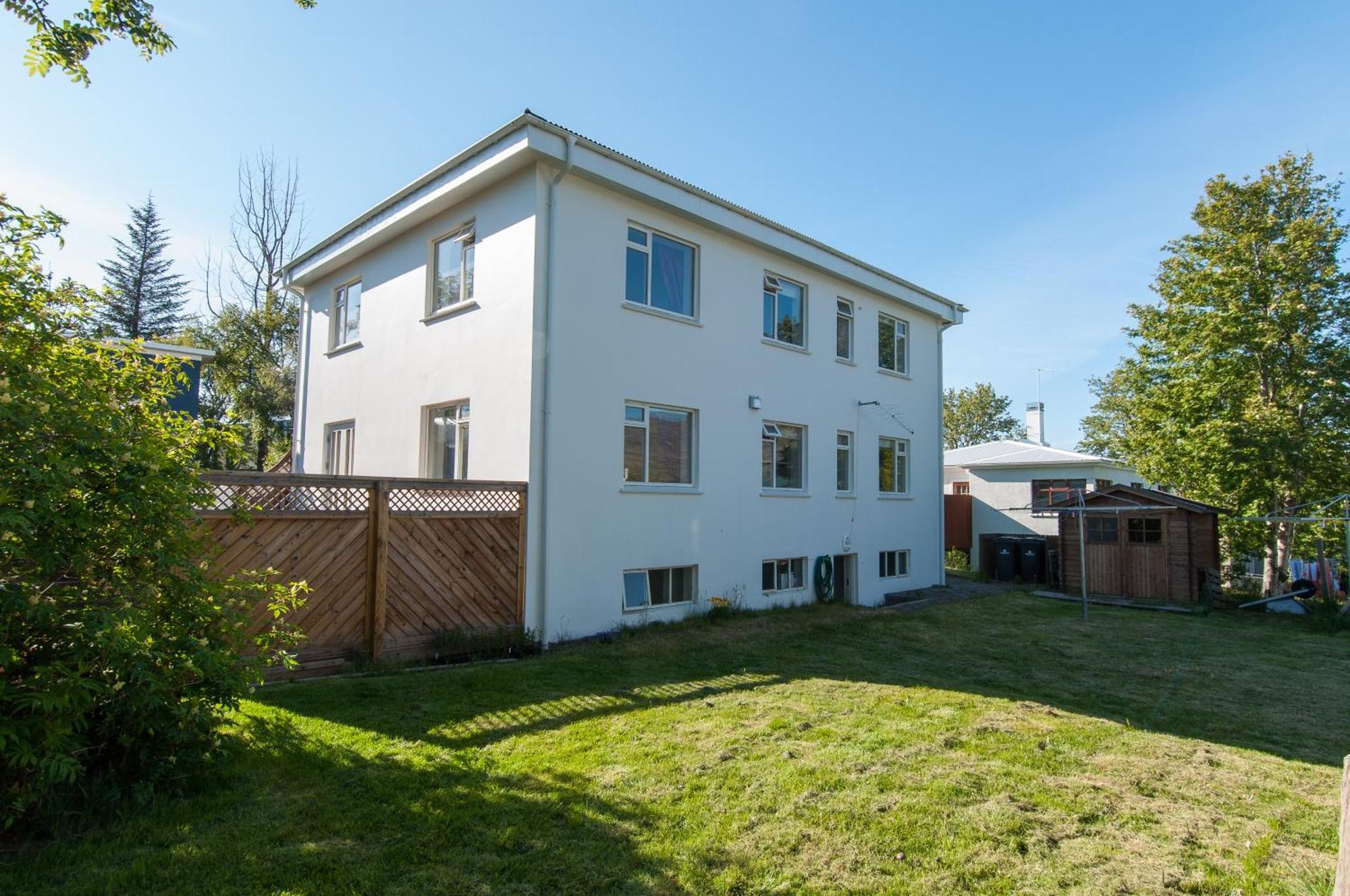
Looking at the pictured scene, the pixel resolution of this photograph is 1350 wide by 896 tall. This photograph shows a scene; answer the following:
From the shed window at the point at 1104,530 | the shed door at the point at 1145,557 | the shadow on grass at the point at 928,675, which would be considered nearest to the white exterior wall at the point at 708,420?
the shadow on grass at the point at 928,675

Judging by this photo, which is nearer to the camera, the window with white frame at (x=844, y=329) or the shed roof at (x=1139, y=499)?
the window with white frame at (x=844, y=329)

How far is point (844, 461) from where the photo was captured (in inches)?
561

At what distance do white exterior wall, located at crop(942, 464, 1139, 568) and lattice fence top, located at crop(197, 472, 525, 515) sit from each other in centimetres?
1663

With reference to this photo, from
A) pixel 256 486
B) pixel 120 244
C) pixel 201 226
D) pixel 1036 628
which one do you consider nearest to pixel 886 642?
pixel 1036 628

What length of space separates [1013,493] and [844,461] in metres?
11.3

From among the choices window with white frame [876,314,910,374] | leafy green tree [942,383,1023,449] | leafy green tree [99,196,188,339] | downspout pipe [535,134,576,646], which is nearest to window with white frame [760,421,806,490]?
window with white frame [876,314,910,374]

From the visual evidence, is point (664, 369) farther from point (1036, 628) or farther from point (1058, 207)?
point (1058, 207)

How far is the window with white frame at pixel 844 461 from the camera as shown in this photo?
14.1 m

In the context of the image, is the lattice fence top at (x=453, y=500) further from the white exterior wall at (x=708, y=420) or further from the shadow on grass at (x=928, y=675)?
the shadow on grass at (x=928, y=675)

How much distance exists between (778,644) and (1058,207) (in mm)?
11440

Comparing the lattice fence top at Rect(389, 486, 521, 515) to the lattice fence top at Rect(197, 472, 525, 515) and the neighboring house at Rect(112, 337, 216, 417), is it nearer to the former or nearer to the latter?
the lattice fence top at Rect(197, 472, 525, 515)

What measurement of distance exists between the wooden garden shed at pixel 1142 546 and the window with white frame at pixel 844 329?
18.7 ft

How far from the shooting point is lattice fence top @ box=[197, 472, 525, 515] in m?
6.61

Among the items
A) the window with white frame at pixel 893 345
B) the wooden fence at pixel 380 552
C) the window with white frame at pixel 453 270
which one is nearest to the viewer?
the wooden fence at pixel 380 552
